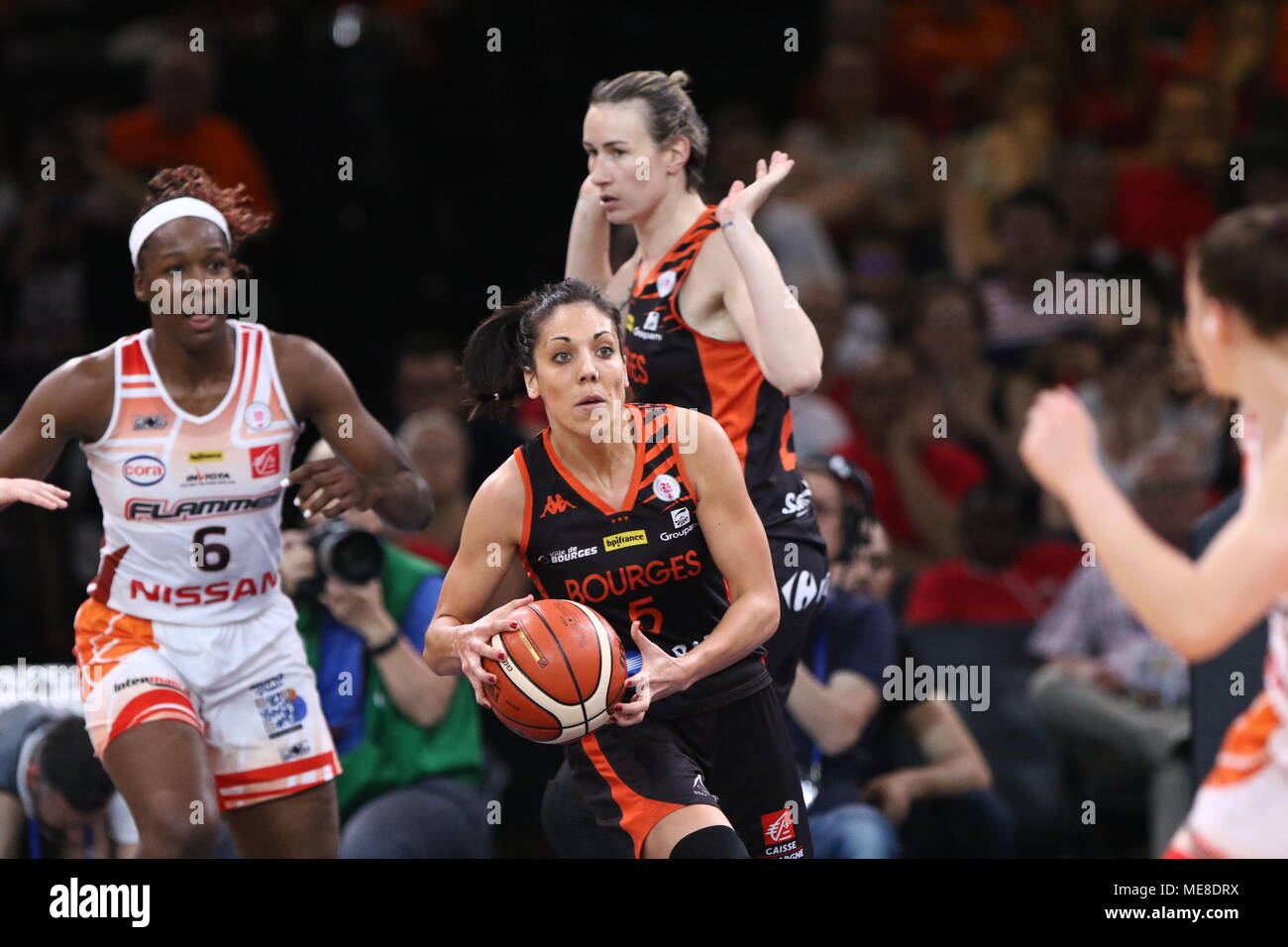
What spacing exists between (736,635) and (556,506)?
0.52 metres

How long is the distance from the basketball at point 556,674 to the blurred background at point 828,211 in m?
2.89

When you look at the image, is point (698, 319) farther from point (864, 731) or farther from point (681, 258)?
point (864, 731)

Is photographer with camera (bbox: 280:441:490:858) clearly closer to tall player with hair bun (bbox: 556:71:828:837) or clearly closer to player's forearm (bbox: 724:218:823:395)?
tall player with hair bun (bbox: 556:71:828:837)

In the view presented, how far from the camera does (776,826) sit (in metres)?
4.32

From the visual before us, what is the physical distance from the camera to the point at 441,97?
8.99 m

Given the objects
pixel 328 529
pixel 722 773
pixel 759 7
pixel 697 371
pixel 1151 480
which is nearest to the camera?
pixel 722 773

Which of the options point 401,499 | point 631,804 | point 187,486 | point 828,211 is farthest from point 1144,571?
point 828,211

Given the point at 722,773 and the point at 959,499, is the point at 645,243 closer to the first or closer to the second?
the point at 722,773

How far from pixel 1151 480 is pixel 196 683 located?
13.0 feet

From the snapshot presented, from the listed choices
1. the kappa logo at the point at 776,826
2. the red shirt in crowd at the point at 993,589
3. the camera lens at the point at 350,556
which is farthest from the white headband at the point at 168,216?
the red shirt in crowd at the point at 993,589

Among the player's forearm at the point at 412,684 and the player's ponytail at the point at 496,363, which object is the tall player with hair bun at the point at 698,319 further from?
the player's forearm at the point at 412,684
